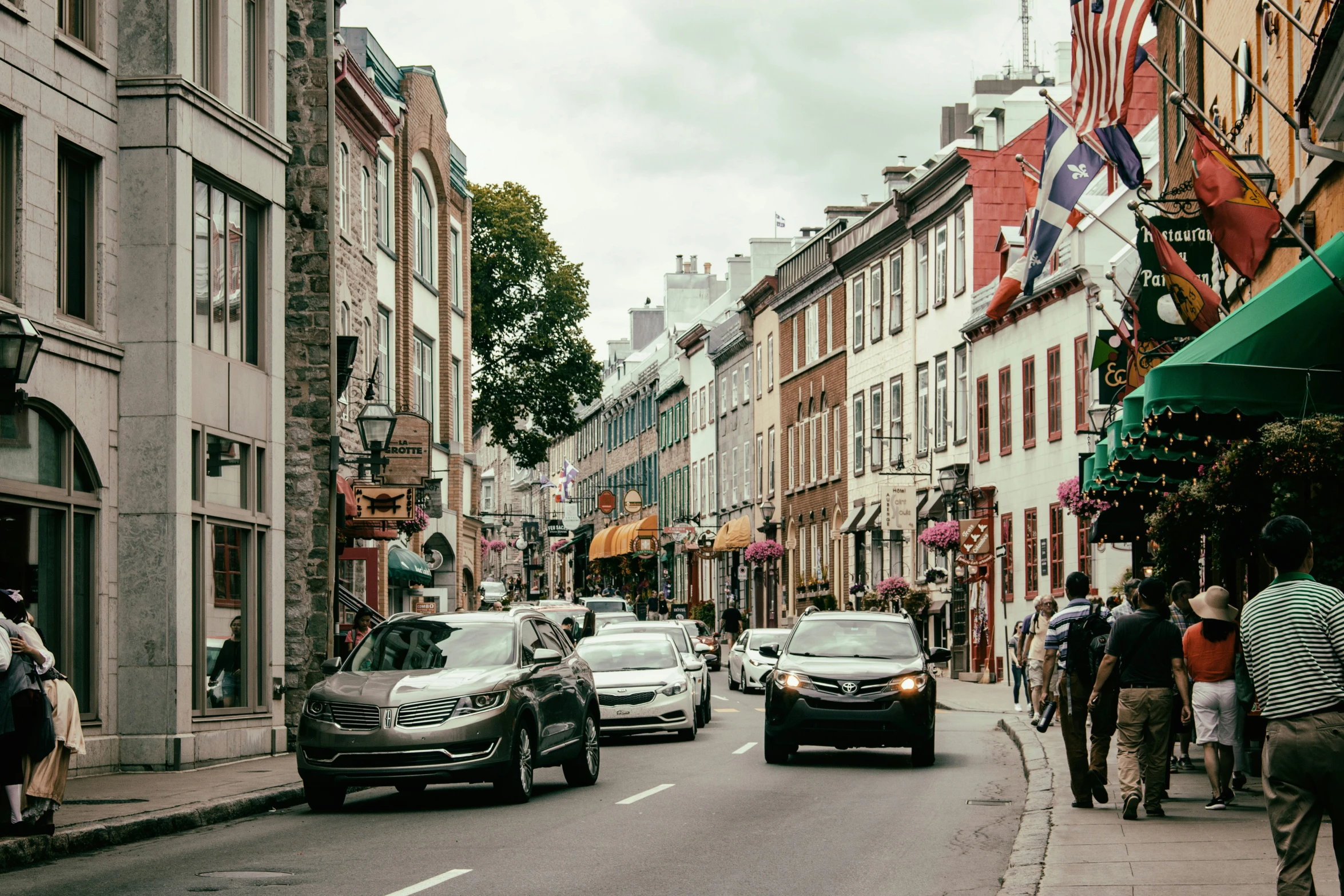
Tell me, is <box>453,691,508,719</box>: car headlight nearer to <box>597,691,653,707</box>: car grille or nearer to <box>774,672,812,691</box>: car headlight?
<box>774,672,812,691</box>: car headlight

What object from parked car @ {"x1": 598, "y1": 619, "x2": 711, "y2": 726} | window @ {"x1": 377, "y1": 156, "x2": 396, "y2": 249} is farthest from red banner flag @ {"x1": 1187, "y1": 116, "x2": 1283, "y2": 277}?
window @ {"x1": 377, "y1": 156, "x2": 396, "y2": 249}

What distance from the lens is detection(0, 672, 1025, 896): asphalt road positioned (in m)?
11.3

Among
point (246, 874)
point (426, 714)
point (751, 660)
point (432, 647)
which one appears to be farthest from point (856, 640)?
point (751, 660)

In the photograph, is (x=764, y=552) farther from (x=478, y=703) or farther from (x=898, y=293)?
(x=478, y=703)

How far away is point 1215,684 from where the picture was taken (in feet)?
49.4

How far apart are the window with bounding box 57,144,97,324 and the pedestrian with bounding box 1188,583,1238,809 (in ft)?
37.4

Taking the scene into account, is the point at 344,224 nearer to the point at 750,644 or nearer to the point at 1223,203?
the point at 750,644

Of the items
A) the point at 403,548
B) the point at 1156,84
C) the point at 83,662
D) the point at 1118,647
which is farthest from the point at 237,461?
the point at 1156,84

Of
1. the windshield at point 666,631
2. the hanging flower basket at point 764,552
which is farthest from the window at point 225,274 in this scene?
the hanging flower basket at point 764,552

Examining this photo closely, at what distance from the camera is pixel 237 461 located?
73.4 ft

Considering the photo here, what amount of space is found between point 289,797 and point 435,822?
9.84 feet

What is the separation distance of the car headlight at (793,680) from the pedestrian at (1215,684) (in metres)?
5.97

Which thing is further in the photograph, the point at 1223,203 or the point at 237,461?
the point at 237,461

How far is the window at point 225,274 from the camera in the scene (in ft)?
70.1
